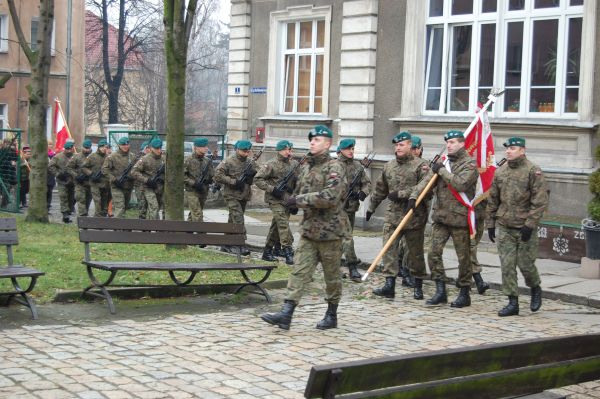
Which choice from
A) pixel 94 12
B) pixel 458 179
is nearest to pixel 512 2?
pixel 458 179

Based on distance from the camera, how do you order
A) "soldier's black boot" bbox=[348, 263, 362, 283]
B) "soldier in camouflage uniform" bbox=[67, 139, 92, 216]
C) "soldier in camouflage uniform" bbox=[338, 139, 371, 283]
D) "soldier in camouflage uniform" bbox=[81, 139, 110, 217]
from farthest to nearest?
"soldier in camouflage uniform" bbox=[67, 139, 92, 216] → "soldier in camouflage uniform" bbox=[81, 139, 110, 217] → "soldier in camouflage uniform" bbox=[338, 139, 371, 283] → "soldier's black boot" bbox=[348, 263, 362, 283]

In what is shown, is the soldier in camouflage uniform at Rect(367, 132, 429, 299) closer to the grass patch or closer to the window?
the grass patch

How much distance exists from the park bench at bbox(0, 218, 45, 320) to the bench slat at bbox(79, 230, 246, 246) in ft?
2.27

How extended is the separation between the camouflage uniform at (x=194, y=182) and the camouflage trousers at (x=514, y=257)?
662 cm

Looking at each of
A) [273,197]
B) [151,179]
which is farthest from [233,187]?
[151,179]

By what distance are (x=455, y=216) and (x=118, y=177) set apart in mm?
9460

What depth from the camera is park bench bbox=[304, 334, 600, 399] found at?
4.26m

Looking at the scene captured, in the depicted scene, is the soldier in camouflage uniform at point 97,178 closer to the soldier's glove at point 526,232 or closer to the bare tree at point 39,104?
the bare tree at point 39,104

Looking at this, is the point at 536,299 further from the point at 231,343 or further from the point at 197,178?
the point at 197,178

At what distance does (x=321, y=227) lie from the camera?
30.1 ft

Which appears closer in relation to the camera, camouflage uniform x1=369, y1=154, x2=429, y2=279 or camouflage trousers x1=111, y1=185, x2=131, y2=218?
camouflage uniform x1=369, y1=154, x2=429, y2=279

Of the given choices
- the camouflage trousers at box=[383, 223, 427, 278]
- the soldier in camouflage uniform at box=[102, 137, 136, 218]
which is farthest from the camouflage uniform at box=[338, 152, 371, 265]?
the soldier in camouflage uniform at box=[102, 137, 136, 218]

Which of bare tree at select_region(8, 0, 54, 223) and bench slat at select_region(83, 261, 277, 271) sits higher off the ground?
bare tree at select_region(8, 0, 54, 223)

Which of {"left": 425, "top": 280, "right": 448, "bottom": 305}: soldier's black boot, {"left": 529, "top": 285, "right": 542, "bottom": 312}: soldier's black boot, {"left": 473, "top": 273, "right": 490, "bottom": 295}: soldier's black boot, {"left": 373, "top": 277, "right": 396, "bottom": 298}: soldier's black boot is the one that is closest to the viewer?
{"left": 529, "top": 285, "right": 542, "bottom": 312}: soldier's black boot
